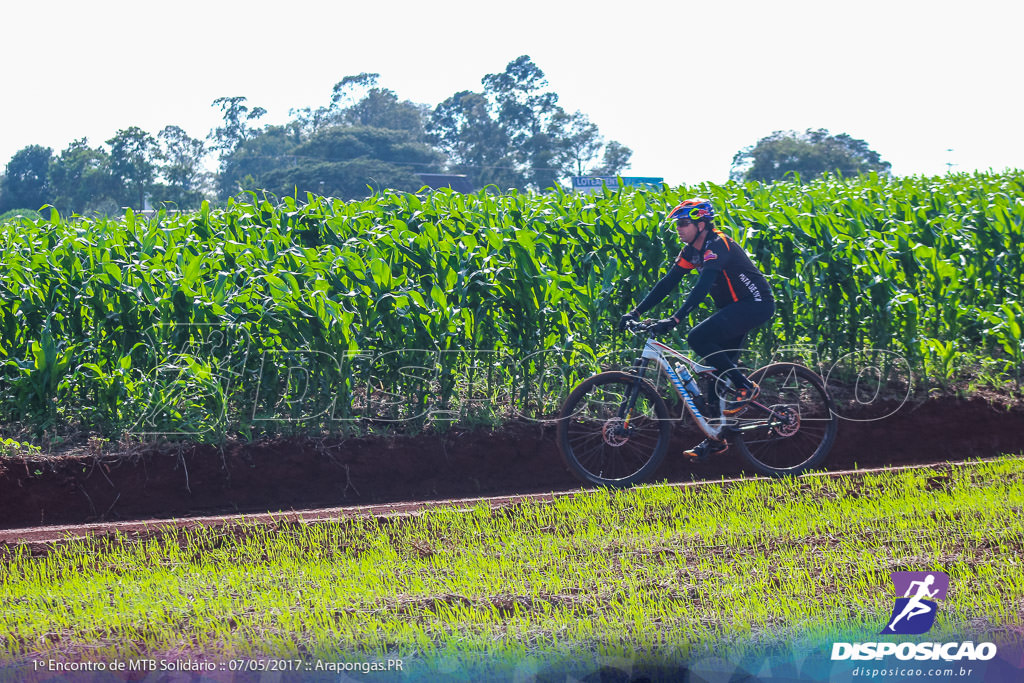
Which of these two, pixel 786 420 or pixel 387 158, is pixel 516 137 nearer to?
pixel 387 158

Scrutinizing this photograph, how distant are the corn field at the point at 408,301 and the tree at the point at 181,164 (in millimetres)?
65926

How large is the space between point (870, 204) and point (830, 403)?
3.24 metres

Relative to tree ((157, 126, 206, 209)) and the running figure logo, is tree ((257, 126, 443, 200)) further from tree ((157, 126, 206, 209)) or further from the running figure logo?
the running figure logo

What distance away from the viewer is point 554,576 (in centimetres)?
488

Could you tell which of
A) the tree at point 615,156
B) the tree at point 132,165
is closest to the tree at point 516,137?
the tree at point 615,156

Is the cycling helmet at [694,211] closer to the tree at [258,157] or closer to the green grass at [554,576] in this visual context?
the green grass at [554,576]

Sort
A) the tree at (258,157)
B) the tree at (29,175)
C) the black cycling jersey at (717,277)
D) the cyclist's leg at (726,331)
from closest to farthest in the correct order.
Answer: the black cycling jersey at (717,277), the cyclist's leg at (726,331), the tree at (258,157), the tree at (29,175)

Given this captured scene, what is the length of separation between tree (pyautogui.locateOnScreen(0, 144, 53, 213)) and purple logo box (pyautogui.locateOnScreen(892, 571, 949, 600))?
312 feet

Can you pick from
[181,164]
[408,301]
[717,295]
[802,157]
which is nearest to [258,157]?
[181,164]

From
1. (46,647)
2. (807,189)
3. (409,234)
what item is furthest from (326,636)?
(807,189)

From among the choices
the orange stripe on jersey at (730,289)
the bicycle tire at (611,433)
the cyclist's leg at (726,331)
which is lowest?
the bicycle tire at (611,433)

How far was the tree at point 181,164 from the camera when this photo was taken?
7344cm

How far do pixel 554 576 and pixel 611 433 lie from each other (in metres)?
2.01

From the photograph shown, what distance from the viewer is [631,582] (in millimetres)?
4742
